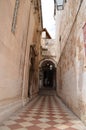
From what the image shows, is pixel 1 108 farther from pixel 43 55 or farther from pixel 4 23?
pixel 43 55

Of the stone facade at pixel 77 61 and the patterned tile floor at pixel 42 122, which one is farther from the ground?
the stone facade at pixel 77 61

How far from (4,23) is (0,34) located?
1.22ft

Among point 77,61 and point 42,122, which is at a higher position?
point 77,61

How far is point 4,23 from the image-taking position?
368 cm

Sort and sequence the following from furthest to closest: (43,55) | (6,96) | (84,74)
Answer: (43,55) → (6,96) → (84,74)

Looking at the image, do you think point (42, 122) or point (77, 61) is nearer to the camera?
point (42, 122)

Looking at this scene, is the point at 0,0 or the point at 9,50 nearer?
the point at 0,0

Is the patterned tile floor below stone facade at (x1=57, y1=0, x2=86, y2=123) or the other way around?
below

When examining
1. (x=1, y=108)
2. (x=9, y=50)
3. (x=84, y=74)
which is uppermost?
(x=9, y=50)

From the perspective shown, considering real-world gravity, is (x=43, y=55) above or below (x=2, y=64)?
above

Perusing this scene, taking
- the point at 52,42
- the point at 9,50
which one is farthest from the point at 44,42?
the point at 9,50

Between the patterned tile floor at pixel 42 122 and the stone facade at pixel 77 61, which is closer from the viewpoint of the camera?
the patterned tile floor at pixel 42 122

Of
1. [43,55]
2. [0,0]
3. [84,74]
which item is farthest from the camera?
[43,55]

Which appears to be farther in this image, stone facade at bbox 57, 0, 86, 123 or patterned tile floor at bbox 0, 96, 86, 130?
stone facade at bbox 57, 0, 86, 123
